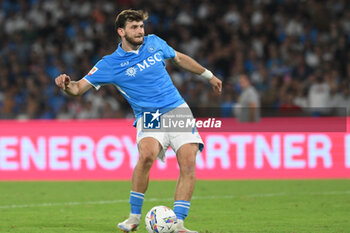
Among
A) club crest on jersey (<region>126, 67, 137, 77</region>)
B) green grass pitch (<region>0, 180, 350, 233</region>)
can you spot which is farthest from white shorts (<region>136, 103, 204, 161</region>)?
green grass pitch (<region>0, 180, 350, 233</region>)

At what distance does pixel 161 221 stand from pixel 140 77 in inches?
60.6

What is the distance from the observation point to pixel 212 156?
1415 cm

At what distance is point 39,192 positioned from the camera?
12.1m

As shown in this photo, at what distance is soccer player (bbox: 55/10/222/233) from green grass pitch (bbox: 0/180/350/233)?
74 centimetres

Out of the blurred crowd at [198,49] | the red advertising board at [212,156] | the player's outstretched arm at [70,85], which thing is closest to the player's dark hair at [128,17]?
the player's outstretched arm at [70,85]

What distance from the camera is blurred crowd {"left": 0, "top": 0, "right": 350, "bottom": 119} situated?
1708cm

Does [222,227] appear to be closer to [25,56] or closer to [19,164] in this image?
→ [19,164]

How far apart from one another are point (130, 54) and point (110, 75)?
30cm

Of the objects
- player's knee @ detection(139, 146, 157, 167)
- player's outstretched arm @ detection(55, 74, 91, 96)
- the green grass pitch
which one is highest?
player's outstretched arm @ detection(55, 74, 91, 96)

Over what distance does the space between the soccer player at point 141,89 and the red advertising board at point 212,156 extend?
6.47 metres

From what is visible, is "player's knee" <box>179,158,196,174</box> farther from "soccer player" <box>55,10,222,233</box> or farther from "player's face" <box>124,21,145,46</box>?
"player's face" <box>124,21,145,46</box>

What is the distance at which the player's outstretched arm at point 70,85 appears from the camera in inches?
283

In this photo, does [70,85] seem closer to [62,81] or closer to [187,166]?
[62,81]

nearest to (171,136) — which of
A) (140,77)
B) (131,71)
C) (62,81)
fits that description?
(140,77)
